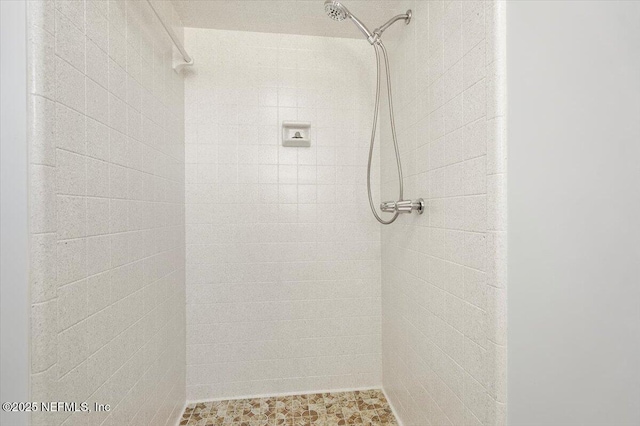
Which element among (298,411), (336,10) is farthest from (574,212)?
(298,411)

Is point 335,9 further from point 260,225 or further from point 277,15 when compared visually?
point 260,225

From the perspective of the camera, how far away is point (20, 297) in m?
0.60

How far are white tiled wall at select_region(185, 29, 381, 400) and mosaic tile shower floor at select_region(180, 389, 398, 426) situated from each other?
6cm

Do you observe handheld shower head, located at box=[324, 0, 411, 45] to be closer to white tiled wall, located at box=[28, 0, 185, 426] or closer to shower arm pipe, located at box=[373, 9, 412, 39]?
shower arm pipe, located at box=[373, 9, 412, 39]

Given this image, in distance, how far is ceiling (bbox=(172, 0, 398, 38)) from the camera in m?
1.47

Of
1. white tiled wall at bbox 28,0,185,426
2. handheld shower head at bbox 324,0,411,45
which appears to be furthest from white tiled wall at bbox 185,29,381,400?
handheld shower head at bbox 324,0,411,45

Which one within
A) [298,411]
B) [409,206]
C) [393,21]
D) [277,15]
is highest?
[277,15]

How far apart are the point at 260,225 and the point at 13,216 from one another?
1141mm

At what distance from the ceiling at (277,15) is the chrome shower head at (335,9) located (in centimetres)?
27

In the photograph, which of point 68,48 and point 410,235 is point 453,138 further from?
point 68,48

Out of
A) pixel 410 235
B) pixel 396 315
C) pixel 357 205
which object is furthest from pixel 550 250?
pixel 357 205

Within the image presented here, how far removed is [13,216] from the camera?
0.60 meters

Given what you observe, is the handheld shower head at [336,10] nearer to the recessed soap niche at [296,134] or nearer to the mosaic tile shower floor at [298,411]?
the recessed soap niche at [296,134]

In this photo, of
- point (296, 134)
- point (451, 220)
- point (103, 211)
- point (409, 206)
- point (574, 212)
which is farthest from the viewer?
point (296, 134)
